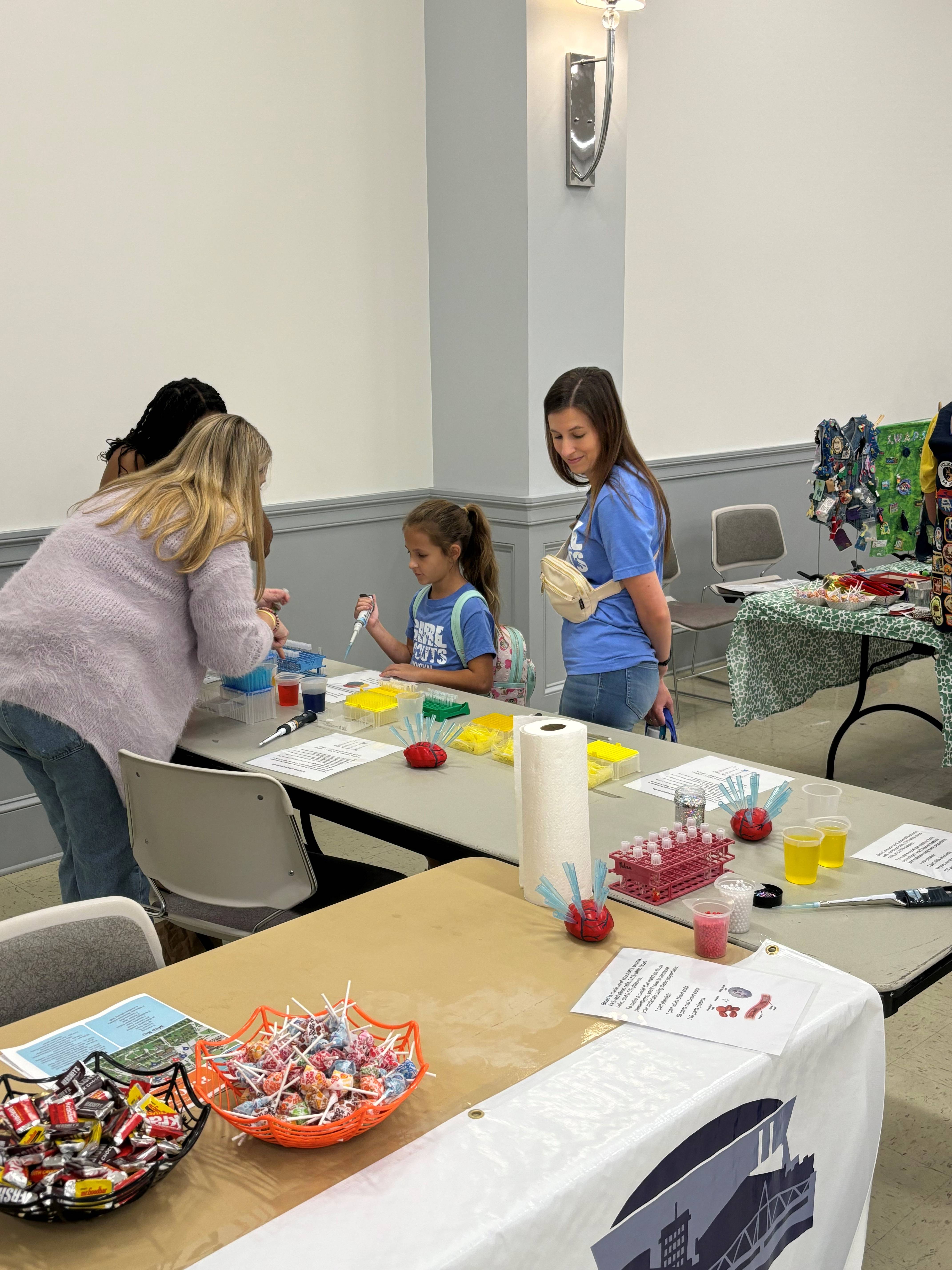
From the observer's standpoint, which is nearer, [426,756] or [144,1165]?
[144,1165]

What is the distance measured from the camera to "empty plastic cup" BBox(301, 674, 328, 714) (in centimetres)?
Answer: 272

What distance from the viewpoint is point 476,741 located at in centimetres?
239

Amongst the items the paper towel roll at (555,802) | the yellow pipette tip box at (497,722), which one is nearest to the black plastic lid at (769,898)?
the paper towel roll at (555,802)

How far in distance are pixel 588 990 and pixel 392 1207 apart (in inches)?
17.1

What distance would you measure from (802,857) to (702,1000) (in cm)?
41

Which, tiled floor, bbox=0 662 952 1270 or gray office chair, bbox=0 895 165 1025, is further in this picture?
tiled floor, bbox=0 662 952 1270

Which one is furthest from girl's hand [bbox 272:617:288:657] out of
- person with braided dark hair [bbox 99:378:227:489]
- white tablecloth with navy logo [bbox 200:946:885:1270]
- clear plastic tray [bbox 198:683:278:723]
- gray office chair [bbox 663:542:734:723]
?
gray office chair [bbox 663:542:734:723]

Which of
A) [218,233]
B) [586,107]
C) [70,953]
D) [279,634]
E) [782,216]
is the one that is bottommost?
[70,953]

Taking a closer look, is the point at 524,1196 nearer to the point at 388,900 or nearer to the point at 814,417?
the point at 388,900

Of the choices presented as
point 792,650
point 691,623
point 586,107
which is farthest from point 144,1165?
point 586,107

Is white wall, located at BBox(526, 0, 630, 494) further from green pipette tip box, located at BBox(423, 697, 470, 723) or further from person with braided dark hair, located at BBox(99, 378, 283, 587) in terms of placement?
green pipette tip box, located at BBox(423, 697, 470, 723)

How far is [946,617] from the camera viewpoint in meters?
3.49

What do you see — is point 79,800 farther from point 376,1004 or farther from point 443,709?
point 376,1004

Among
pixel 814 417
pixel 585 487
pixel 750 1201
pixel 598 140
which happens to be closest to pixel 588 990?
pixel 750 1201
